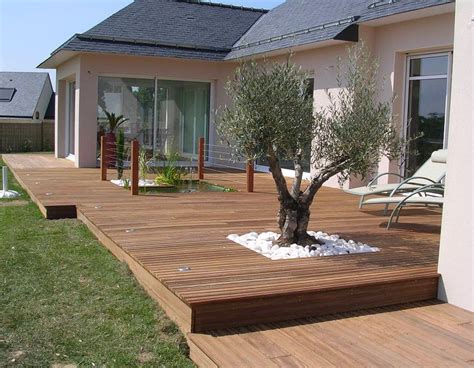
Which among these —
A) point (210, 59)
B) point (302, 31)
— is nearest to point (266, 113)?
point (302, 31)

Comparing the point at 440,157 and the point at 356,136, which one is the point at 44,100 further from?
the point at 356,136

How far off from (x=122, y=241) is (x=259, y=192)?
15.6 feet

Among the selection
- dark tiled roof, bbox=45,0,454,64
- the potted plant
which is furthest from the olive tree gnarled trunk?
the potted plant

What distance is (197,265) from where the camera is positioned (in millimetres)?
4516

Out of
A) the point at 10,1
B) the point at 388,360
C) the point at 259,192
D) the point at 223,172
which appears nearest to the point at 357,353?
the point at 388,360

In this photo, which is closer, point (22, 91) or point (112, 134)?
point (112, 134)

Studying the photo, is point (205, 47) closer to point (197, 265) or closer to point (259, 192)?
point (259, 192)

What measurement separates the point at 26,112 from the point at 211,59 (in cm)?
1619

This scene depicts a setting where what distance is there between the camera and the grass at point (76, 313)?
343cm

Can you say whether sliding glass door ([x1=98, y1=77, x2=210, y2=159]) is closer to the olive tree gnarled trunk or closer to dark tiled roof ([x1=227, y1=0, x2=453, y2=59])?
dark tiled roof ([x1=227, y1=0, x2=453, y2=59])

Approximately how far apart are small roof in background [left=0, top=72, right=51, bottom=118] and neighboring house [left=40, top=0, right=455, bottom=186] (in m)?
10.6

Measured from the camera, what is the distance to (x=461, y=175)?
13.8 feet

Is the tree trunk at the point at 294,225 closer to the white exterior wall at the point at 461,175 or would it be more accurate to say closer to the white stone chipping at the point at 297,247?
the white stone chipping at the point at 297,247

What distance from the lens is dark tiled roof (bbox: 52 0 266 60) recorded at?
14172 mm
